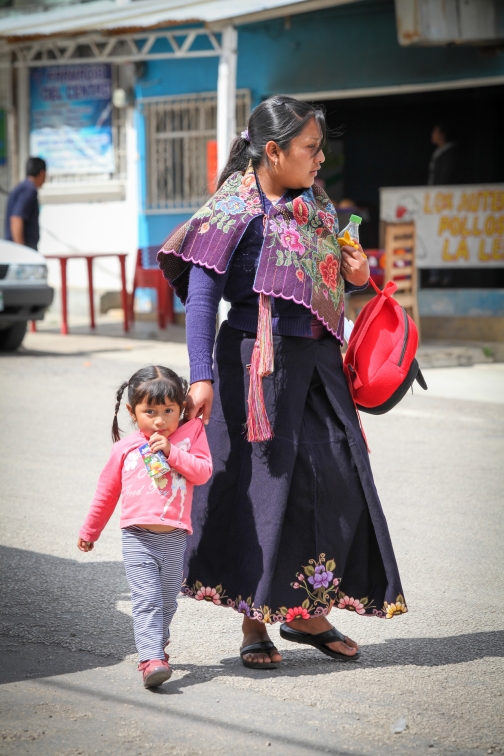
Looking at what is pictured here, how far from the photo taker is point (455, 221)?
12.6 m

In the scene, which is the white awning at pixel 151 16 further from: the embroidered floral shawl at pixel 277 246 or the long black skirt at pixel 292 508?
the long black skirt at pixel 292 508

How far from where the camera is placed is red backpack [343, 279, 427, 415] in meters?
3.64

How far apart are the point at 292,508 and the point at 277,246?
871 mm

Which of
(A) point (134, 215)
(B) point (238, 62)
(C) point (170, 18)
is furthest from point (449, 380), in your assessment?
(A) point (134, 215)

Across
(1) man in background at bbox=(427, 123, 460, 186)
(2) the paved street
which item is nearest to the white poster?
(1) man in background at bbox=(427, 123, 460, 186)

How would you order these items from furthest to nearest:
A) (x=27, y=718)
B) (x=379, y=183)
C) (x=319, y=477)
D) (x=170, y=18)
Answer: (x=379, y=183) < (x=170, y=18) < (x=319, y=477) < (x=27, y=718)

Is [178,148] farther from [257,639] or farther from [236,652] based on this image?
[257,639]

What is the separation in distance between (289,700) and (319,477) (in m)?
0.72

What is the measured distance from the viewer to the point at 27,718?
3.17m

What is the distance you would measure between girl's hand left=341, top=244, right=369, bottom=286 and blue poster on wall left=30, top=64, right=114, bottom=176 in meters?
13.0

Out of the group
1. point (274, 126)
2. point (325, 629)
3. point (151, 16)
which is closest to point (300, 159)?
point (274, 126)

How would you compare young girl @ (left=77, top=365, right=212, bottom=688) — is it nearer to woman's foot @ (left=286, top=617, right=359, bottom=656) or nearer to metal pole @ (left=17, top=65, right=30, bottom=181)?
woman's foot @ (left=286, top=617, right=359, bottom=656)

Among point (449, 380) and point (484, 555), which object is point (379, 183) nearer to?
point (449, 380)

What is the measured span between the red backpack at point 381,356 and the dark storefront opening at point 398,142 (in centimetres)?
1223
